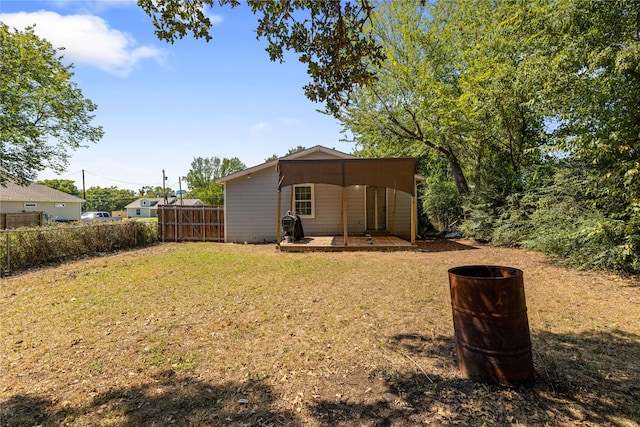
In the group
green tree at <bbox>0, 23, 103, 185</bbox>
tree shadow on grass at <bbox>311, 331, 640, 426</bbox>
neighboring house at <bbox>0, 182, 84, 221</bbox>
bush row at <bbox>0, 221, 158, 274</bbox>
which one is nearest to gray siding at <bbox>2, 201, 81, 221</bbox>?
neighboring house at <bbox>0, 182, 84, 221</bbox>

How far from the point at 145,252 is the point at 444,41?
1483 cm

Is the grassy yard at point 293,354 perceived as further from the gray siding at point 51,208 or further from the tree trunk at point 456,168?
the gray siding at point 51,208

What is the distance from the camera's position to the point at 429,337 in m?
3.72

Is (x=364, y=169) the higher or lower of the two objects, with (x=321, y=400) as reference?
higher

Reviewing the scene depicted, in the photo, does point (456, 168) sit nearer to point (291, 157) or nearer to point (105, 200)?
point (291, 157)

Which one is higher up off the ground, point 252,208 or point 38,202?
point 38,202

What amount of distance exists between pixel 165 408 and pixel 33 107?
1741 cm

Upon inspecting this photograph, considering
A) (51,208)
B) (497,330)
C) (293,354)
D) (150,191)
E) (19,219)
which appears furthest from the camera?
(150,191)

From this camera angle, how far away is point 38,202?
2692 centimetres

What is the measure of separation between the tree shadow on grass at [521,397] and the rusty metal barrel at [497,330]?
0.38 ft

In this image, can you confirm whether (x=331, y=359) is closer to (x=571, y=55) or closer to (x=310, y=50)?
(x=310, y=50)

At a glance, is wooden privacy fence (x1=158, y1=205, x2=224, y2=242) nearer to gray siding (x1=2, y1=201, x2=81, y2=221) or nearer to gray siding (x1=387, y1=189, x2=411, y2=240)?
gray siding (x1=387, y1=189, x2=411, y2=240)

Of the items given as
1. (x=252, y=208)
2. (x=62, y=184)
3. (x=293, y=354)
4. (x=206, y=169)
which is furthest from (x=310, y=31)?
(x=62, y=184)

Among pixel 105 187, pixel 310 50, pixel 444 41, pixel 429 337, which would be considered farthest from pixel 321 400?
pixel 105 187
